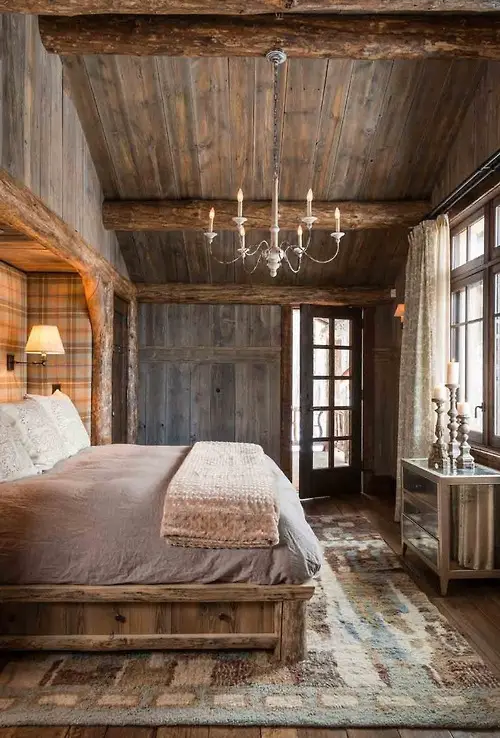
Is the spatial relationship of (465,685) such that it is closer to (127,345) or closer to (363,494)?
(363,494)

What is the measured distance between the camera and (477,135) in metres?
3.71

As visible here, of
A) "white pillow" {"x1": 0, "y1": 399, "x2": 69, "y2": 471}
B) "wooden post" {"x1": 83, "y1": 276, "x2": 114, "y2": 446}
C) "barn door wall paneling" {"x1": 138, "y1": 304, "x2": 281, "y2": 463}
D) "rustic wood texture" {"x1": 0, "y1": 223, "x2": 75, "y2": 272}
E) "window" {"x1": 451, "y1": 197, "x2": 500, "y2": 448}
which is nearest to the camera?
"white pillow" {"x1": 0, "y1": 399, "x2": 69, "y2": 471}

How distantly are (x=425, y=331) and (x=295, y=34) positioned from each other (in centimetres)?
228

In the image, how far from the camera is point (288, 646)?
233 centimetres

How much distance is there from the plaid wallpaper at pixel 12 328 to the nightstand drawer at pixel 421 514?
3.25 m

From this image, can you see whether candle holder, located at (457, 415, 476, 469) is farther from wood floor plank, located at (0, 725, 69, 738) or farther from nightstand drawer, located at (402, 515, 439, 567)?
wood floor plank, located at (0, 725, 69, 738)

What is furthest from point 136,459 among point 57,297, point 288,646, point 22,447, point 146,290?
point 146,290

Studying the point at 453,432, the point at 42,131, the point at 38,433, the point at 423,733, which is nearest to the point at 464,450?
the point at 453,432

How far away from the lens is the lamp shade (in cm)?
432

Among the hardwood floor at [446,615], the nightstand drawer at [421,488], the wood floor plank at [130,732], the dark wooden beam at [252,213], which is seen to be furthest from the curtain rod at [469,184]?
the wood floor plank at [130,732]

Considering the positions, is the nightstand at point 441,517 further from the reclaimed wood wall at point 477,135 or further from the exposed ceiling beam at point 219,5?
the exposed ceiling beam at point 219,5

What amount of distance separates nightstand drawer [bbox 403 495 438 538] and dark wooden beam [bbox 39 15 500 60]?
2652 mm

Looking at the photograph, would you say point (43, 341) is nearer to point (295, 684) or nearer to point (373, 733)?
point (295, 684)

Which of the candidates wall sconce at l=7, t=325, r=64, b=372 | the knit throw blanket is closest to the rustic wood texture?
wall sconce at l=7, t=325, r=64, b=372
